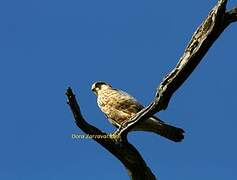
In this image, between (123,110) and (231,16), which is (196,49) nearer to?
(231,16)

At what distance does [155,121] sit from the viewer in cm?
733

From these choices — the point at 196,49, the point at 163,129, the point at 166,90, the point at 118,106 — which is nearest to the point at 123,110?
the point at 118,106

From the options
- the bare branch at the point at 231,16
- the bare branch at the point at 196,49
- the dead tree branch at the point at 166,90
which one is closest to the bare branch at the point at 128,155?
the dead tree branch at the point at 166,90

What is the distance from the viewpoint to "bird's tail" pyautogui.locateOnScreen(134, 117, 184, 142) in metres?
6.80

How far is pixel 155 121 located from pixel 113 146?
1.50 m

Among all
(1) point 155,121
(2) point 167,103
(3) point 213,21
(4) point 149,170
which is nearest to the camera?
(3) point 213,21

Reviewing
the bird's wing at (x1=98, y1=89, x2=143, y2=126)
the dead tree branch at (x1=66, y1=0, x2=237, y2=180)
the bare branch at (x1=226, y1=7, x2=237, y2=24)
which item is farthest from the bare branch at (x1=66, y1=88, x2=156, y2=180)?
the bird's wing at (x1=98, y1=89, x2=143, y2=126)

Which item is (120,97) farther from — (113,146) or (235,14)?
(235,14)

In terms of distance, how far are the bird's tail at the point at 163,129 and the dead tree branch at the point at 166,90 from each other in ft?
3.26

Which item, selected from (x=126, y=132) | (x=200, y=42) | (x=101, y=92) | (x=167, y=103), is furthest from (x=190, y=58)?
(x=101, y=92)

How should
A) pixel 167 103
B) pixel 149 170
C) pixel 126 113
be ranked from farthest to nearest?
1. pixel 126 113
2. pixel 149 170
3. pixel 167 103

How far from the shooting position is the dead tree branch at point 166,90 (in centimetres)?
509

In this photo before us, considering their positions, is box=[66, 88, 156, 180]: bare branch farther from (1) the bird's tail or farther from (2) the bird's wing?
(2) the bird's wing

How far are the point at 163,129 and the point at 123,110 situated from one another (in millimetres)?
1084
